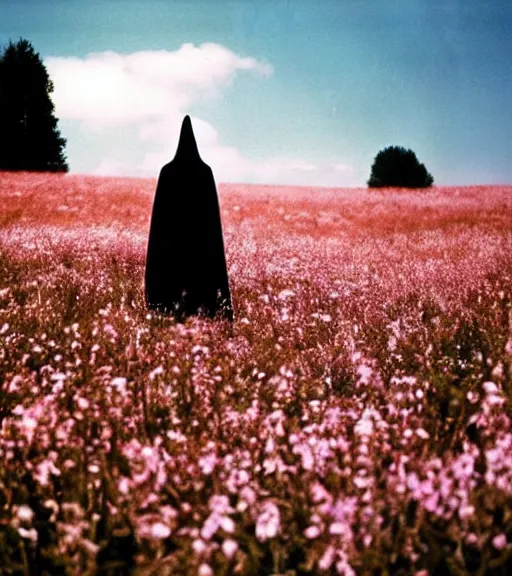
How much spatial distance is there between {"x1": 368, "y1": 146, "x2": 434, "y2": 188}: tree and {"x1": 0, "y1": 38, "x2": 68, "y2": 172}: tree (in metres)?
35.1

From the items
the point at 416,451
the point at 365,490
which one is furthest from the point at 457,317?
the point at 365,490

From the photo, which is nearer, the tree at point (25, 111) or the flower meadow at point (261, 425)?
the flower meadow at point (261, 425)

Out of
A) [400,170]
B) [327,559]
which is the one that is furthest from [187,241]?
[400,170]

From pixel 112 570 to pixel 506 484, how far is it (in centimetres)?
160

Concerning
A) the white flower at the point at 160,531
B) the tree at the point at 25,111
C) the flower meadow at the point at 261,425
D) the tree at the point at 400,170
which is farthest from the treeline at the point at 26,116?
the white flower at the point at 160,531

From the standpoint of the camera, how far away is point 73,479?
2525mm

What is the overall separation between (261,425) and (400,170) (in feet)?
204

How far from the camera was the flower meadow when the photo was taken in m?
2.15

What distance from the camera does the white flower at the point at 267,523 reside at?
2070 millimetres

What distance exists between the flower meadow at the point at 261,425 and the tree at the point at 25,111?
41380 millimetres

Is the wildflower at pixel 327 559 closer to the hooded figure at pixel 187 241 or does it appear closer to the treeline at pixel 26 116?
the hooded figure at pixel 187 241

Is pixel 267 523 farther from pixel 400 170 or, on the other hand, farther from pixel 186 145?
pixel 400 170

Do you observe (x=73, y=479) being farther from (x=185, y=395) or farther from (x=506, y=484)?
(x=506, y=484)

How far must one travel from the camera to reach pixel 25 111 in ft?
150
